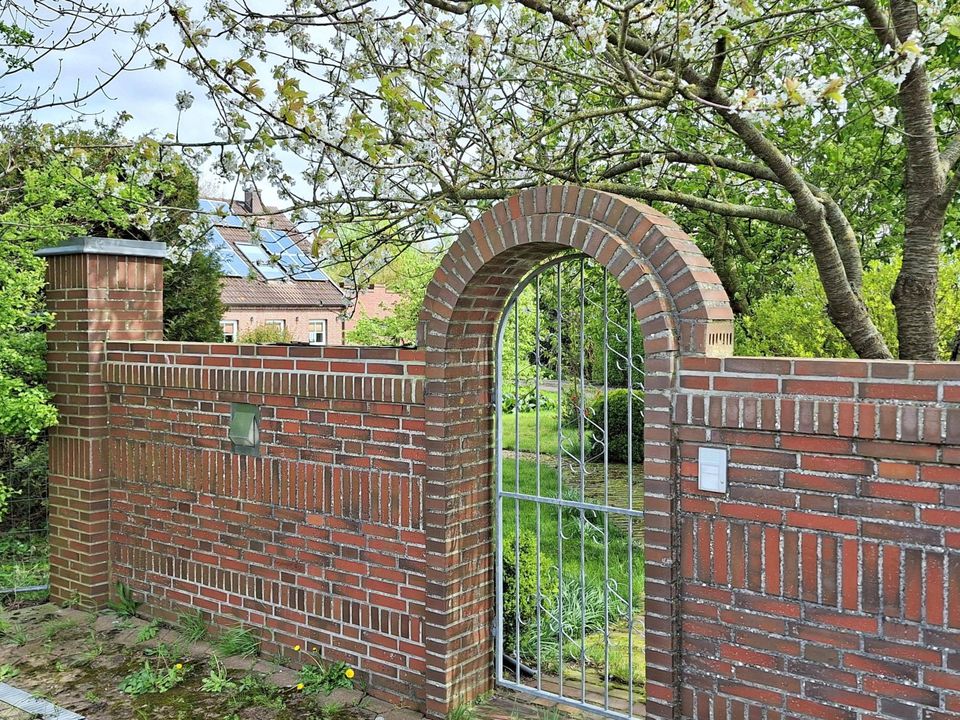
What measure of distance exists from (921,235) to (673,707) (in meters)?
3.98

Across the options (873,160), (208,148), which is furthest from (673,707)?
(873,160)

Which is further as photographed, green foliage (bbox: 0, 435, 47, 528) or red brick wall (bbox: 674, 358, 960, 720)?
green foliage (bbox: 0, 435, 47, 528)

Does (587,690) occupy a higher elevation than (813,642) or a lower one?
lower

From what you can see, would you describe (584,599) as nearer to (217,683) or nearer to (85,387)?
(217,683)

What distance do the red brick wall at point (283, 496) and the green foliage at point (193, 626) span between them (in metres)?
0.07

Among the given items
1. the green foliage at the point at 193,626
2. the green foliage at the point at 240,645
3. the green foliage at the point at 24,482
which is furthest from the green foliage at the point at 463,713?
the green foliage at the point at 24,482

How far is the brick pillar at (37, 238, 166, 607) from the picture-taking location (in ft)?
21.1

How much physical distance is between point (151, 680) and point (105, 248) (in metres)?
3.12

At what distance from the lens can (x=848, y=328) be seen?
20.6 ft

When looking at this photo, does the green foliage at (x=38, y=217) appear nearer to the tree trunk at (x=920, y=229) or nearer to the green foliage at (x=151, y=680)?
the green foliage at (x=151, y=680)

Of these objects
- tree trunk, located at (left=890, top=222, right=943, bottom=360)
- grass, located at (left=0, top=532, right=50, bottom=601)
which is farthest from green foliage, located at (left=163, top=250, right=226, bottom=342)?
tree trunk, located at (left=890, top=222, right=943, bottom=360)

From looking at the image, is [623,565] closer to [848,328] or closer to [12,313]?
[848,328]

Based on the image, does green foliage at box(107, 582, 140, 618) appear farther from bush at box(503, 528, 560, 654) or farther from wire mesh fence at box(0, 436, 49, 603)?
bush at box(503, 528, 560, 654)

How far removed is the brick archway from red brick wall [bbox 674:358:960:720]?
0.10 meters
